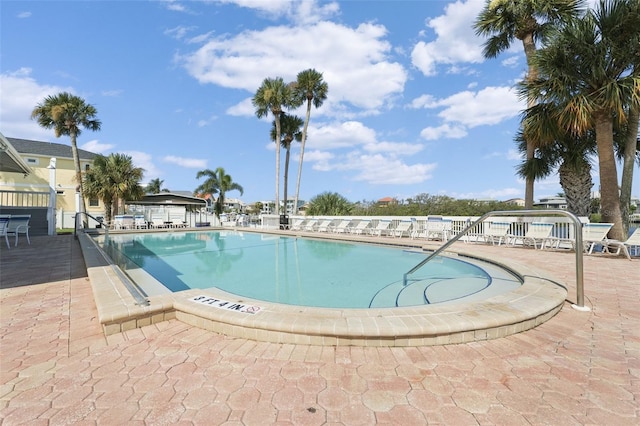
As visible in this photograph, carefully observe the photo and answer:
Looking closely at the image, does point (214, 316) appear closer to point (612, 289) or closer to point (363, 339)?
point (363, 339)

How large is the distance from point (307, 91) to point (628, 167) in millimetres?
18513

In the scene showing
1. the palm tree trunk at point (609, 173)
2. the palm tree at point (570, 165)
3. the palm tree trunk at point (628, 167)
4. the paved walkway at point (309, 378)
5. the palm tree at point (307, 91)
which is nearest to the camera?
the paved walkway at point (309, 378)

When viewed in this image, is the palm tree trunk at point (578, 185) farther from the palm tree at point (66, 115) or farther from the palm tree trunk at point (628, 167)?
the palm tree at point (66, 115)

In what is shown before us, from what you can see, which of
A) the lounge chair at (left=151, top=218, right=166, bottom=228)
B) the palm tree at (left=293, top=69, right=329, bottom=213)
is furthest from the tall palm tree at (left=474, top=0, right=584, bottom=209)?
the lounge chair at (left=151, top=218, right=166, bottom=228)

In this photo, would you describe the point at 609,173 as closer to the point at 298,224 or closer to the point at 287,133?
the point at 298,224

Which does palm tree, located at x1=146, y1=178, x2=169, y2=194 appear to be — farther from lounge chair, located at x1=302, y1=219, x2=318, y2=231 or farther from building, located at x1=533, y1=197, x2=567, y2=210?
building, located at x1=533, y1=197, x2=567, y2=210

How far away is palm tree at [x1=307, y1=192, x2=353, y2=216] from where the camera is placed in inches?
748

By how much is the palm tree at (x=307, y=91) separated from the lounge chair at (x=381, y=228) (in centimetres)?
965

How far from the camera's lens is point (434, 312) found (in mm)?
2797

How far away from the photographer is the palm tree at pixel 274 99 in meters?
21.1

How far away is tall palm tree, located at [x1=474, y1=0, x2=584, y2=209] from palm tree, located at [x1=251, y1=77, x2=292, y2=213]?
13260mm

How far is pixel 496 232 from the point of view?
31.8 feet

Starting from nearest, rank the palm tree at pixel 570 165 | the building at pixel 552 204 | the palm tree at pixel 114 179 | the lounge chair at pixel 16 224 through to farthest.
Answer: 1. the lounge chair at pixel 16 224
2. the palm tree at pixel 570 165
3. the building at pixel 552 204
4. the palm tree at pixel 114 179

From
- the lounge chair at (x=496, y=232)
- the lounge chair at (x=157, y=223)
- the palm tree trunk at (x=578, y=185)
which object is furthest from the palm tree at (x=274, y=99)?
the palm tree trunk at (x=578, y=185)
